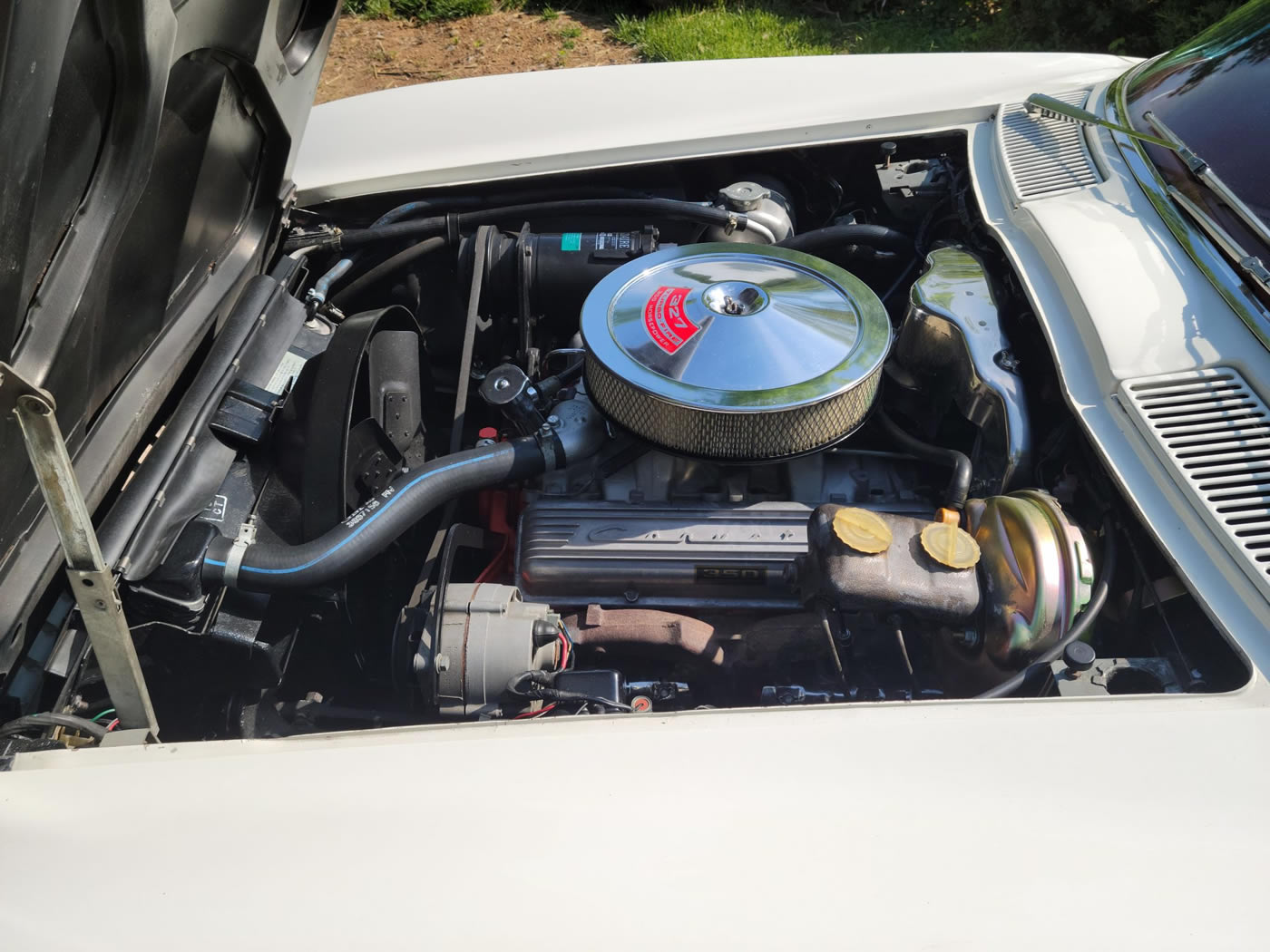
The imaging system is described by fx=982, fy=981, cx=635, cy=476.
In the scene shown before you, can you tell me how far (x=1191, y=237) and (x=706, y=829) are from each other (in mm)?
1261

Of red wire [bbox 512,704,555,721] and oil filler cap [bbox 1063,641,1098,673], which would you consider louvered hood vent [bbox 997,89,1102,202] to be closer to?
oil filler cap [bbox 1063,641,1098,673]

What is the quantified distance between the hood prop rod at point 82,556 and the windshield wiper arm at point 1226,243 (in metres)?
1.62

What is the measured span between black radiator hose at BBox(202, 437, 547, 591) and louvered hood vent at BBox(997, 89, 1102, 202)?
107cm

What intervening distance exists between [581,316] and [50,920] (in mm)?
1092

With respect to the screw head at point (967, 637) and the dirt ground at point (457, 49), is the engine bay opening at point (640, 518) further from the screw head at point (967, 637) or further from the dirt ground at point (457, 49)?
the dirt ground at point (457, 49)


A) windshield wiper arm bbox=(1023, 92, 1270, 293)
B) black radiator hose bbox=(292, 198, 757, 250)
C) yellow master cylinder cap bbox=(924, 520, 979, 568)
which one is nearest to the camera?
yellow master cylinder cap bbox=(924, 520, 979, 568)

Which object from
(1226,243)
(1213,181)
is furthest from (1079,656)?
(1213,181)

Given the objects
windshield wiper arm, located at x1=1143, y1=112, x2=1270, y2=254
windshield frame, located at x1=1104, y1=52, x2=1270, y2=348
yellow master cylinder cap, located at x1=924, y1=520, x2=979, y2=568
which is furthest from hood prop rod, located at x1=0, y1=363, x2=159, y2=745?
windshield wiper arm, located at x1=1143, y1=112, x2=1270, y2=254

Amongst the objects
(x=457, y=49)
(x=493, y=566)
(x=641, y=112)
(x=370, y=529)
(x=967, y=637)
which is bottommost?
(x=457, y=49)

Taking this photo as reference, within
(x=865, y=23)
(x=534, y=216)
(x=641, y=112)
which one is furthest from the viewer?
(x=865, y=23)

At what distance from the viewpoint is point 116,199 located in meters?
1.33

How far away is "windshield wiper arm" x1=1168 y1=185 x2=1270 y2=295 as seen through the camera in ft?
4.83

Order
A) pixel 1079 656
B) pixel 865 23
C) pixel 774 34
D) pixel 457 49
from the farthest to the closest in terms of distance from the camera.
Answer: pixel 457 49
pixel 865 23
pixel 774 34
pixel 1079 656

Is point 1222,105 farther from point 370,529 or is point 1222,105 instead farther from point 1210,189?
point 370,529
